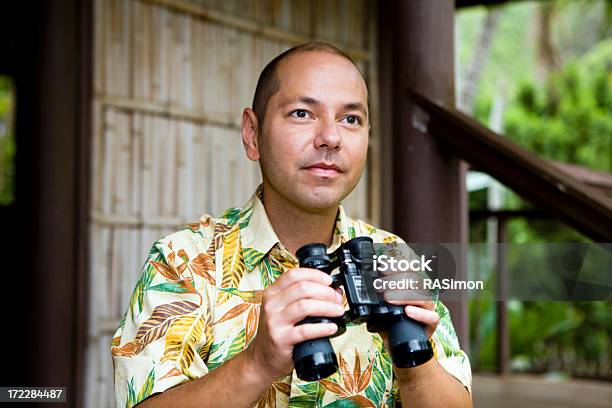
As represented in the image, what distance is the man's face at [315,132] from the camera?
1.73m

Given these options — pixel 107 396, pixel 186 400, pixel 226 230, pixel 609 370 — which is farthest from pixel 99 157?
pixel 609 370

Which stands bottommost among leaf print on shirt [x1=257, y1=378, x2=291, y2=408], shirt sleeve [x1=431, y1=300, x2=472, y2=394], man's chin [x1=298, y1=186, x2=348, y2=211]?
leaf print on shirt [x1=257, y1=378, x2=291, y2=408]

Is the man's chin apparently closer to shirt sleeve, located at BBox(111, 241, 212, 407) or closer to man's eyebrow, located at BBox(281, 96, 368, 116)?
man's eyebrow, located at BBox(281, 96, 368, 116)

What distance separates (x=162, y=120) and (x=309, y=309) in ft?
7.76

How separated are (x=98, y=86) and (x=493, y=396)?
371cm

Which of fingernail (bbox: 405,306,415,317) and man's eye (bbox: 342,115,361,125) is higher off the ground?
man's eye (bbox: 342,115,361,125)

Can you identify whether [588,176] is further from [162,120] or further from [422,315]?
[422,315]

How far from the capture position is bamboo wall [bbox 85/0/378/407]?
330cm

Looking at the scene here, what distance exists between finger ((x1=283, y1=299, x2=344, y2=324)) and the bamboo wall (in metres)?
2.08

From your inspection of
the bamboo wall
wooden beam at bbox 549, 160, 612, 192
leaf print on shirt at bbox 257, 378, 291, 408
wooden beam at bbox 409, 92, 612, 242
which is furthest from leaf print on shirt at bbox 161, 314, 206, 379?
wooden beam at bbox 549, 160, 612, 192

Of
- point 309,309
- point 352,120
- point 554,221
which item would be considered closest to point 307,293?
point 309,309

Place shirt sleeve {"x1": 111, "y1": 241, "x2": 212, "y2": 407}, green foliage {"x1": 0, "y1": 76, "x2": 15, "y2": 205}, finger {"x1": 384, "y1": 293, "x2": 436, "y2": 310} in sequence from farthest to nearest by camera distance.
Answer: green foliage {"x1": 0, "y1": 76, "x2": 15, "y2": 205}, shirt sleeve {"x1": 111, "y1": 241, "x2": 212, "y2": 407}, finger {"x1": 384, "y1": 293, "x2": 436, "y2": 310}

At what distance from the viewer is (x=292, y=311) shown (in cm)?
134

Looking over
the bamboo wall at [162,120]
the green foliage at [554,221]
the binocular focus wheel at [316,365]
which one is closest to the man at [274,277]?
the binocular focus wheel at [316,365]
